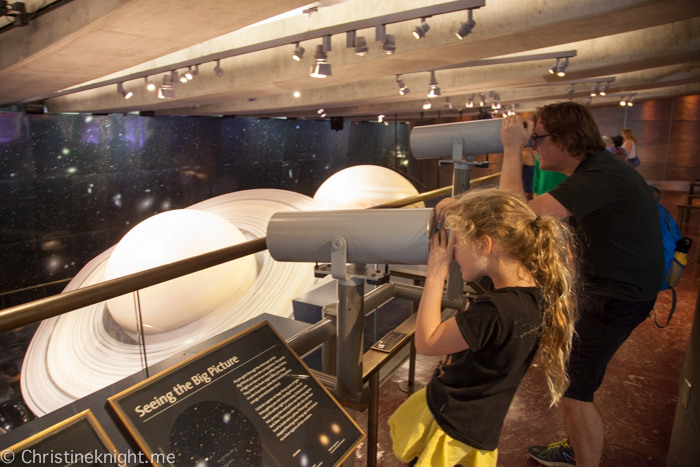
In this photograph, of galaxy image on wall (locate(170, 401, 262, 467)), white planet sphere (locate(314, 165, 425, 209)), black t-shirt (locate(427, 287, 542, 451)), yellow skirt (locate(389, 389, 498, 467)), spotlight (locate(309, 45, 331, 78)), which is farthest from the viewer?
white planet sphere (locate(314, 165, 425, 209))

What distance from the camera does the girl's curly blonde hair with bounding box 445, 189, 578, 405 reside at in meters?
1.10

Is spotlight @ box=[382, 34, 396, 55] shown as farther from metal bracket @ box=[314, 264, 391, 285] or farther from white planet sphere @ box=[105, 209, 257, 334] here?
metal bracket @ box=[314, 264, 391, 285]

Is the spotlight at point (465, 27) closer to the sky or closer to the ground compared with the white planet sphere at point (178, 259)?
closer to the sky

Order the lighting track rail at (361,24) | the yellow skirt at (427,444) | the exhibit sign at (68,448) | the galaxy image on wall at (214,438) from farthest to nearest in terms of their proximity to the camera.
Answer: the lighting track rail at (361,24), the yellow skirt at (427,444), the galaxy image on wall at (214,438), the exhibit sign at (68,448)

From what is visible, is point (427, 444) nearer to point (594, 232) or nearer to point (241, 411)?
point (241, 411)

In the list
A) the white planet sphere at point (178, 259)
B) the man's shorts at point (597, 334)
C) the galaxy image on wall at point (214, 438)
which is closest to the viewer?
the galaxy image on wall at point (214, 438)

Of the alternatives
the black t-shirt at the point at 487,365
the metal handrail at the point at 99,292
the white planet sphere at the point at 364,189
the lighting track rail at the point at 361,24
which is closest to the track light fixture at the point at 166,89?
the lighting track rail at the point at 361,24

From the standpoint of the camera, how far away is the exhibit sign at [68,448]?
782 millimetres

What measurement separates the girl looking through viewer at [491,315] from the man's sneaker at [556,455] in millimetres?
1067

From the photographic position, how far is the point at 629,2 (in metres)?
3.51

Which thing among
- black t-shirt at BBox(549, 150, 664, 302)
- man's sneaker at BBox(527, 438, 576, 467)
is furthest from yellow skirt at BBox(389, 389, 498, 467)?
man's sneaker at BBox(527, 438, 576, 467)

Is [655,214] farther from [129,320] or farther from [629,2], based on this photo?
[129,320]

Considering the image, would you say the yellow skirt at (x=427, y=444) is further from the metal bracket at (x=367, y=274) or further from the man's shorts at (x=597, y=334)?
the man's shorts at (x=597, y=334)

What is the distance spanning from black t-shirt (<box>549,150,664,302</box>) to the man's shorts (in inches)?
1.6
